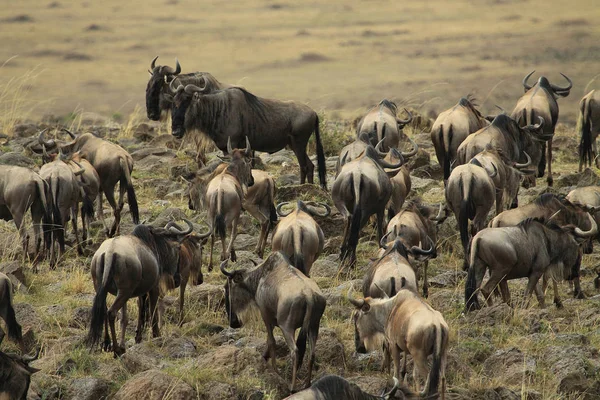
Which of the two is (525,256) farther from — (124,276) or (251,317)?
(124,276)

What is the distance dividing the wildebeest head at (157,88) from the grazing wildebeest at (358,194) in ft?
16.4

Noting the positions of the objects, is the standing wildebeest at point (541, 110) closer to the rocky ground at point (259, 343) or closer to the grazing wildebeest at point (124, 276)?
the rocky ground at point (259, 343)

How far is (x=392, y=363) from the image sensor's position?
947 cm

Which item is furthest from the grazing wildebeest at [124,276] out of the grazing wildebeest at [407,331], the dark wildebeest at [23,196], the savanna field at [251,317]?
the dark wildebeest at [23,196]

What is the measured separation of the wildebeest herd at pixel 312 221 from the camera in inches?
353

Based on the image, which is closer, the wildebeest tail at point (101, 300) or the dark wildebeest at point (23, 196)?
the wildebeest tail at point (101, 300)

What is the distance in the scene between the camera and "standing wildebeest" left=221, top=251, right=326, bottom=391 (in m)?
8.91

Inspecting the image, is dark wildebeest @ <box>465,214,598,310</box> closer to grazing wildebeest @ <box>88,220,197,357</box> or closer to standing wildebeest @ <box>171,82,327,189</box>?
grazing wildebeest @ <box>88,220,197,357</box>

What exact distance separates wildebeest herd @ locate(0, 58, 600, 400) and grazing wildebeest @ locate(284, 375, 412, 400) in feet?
0.03

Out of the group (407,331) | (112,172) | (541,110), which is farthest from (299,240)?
(541,110)

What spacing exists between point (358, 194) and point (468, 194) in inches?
44.6

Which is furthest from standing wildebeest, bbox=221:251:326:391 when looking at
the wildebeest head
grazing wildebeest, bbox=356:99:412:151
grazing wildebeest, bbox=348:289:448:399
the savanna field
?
the wildebeest head

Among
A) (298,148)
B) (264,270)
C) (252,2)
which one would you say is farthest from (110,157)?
(252,2)

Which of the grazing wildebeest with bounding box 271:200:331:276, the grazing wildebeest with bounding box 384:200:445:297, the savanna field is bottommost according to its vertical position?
the savanna field
